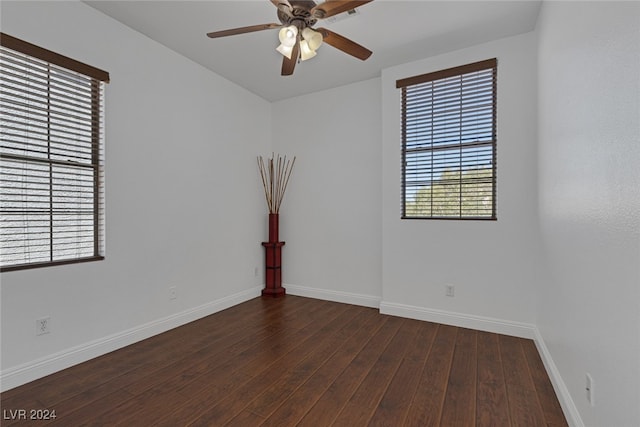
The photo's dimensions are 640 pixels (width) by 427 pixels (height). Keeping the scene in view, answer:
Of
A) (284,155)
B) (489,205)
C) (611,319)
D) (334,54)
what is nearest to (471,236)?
(489,205)

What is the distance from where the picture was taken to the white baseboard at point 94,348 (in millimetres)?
2053

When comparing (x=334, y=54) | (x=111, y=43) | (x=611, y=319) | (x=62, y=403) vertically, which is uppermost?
(x=334, y=54)

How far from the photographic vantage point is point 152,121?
293 cm

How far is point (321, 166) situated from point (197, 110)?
168 centimetres

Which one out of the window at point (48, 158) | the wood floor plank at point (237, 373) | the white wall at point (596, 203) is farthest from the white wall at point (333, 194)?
the window at point (48, 158)

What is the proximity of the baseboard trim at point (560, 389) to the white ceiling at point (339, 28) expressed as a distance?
9.04ft

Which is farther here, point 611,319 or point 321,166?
point 321,166

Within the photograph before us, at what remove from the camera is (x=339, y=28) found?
2.74m

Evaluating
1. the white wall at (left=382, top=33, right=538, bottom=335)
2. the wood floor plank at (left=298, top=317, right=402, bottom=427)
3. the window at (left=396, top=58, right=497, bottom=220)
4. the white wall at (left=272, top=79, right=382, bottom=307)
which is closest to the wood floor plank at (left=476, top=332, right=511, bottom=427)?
the white wall at (left=382, top=33, right=538, bottom=335)

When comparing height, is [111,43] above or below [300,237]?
above

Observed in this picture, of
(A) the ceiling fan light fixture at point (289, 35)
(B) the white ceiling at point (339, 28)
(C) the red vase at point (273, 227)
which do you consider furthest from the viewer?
(C) the red vase at point (273, 227)

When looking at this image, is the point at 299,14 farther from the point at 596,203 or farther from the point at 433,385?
the point at 433,385

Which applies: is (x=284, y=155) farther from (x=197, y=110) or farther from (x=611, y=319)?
(x=611, y=319)

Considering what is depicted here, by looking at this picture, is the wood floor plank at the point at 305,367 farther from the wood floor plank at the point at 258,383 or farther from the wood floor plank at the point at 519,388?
the wood floor plank at the point at 519,388
